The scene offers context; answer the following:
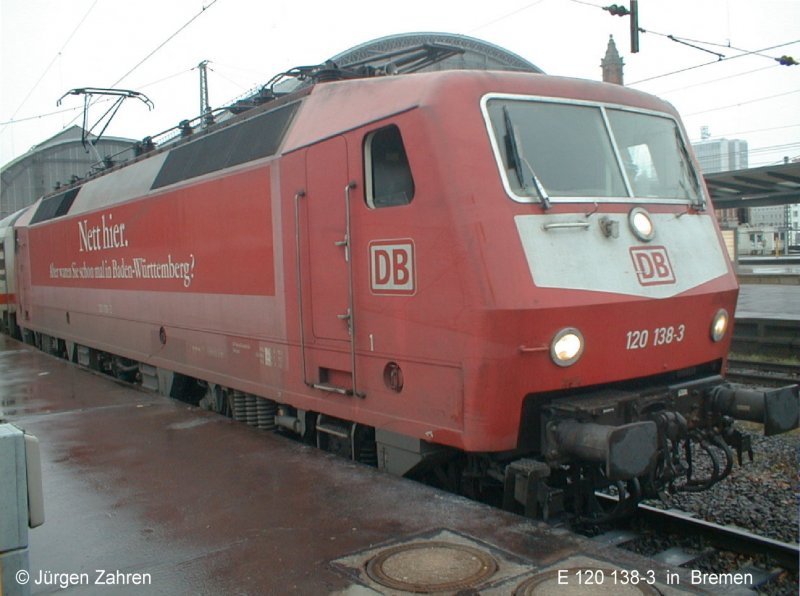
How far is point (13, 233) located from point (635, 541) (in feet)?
58.1

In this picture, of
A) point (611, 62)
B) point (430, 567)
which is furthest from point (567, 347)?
point (611, 62)

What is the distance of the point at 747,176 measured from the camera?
18.5 meters

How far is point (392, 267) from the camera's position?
4.97m

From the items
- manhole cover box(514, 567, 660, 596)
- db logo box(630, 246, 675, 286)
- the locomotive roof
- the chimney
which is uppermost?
the chimney

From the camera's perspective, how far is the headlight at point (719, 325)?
534 cm

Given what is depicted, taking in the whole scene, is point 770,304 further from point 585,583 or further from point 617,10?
point 585,583

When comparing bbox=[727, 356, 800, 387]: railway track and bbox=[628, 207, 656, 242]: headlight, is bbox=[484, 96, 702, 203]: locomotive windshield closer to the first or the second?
bbox=[628, 207, 656, 242]: headlight

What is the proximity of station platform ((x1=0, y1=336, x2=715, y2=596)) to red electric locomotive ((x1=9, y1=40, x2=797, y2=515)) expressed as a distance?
40 cm

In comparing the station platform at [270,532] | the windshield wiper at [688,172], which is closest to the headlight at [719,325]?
the windshield wiper at [688,172]

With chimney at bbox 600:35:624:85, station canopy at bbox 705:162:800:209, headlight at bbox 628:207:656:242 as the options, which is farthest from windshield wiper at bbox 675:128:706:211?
chimney at bbox 600:35:624:85

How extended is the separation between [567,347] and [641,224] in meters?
1.13

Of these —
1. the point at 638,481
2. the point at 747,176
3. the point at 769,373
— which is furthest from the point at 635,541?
the point at 747,176

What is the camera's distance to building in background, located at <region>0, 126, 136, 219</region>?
35031mm

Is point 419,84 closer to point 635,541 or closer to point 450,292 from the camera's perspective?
point 450,292
